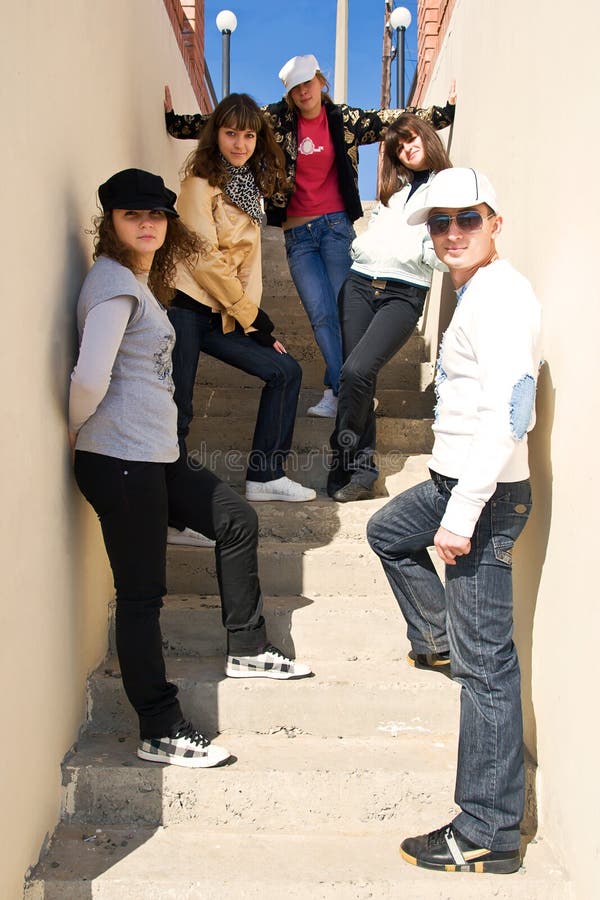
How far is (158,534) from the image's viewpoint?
2.59 metres

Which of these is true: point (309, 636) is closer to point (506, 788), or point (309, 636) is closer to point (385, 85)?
point (506, 788)

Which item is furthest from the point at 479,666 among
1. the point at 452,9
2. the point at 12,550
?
the point at 452,9

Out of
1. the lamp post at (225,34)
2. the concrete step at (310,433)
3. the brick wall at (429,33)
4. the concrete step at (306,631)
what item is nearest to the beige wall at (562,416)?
the concrete step at (306,631)

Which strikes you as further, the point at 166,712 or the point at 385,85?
the point at 385,85

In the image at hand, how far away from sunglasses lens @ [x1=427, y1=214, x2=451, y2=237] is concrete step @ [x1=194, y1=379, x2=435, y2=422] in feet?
7.32

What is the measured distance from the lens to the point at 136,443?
2.55 m

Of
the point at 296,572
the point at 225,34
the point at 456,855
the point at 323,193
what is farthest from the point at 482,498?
the point at 225,34

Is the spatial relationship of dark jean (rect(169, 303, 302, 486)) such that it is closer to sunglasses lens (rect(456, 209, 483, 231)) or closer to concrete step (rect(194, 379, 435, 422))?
concrete step (rect(194, 379, 435, 422))

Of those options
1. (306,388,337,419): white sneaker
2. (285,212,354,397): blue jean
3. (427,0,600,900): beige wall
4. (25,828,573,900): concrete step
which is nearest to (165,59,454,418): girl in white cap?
(285,212,354,397): blue jean

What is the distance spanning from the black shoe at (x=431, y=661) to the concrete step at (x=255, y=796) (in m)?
0.42

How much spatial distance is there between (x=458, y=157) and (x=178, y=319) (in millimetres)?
1696

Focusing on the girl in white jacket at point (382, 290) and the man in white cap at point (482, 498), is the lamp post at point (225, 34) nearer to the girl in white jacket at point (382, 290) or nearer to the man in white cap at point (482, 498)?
the girl in white jacket at point (382, 290)

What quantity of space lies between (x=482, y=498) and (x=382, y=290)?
180 cm

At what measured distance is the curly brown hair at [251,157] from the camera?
3.60 meters
